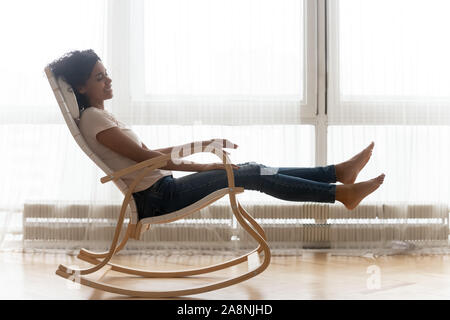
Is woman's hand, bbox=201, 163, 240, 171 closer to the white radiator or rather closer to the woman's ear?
the woman's ear

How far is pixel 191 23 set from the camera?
3.62 metres

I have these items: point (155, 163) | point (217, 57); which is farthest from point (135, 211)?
point (217, 57)

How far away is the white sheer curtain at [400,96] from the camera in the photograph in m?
3.59

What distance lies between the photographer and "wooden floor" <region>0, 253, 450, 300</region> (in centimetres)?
242

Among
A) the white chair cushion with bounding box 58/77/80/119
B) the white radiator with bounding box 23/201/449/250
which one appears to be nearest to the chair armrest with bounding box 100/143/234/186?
the white chair cushion with bounding box 58/77/80/119

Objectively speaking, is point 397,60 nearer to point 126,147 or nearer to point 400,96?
point 400,96

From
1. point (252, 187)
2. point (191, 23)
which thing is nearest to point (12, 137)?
point (191, 23)

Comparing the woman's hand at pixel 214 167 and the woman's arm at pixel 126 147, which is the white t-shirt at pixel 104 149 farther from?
the woman's hand at pixel 214 167

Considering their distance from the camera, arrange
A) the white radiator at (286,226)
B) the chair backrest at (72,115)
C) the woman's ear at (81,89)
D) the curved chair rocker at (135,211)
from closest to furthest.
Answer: the curved chair rocker at (135,211) → the chair backrest at (72,115) → the woman's ear at (81,89) → the white radiator at (286,226)

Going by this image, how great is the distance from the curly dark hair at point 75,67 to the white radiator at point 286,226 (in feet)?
3.87

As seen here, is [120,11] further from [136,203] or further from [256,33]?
[136,203]

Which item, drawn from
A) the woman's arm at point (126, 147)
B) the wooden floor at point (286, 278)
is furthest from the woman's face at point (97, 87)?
the wooden floor at point (286, 278)

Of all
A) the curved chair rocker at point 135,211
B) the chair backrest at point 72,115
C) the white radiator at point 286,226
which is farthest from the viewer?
the white radiator at point 286,226

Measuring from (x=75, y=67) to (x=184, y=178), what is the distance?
68 cm
